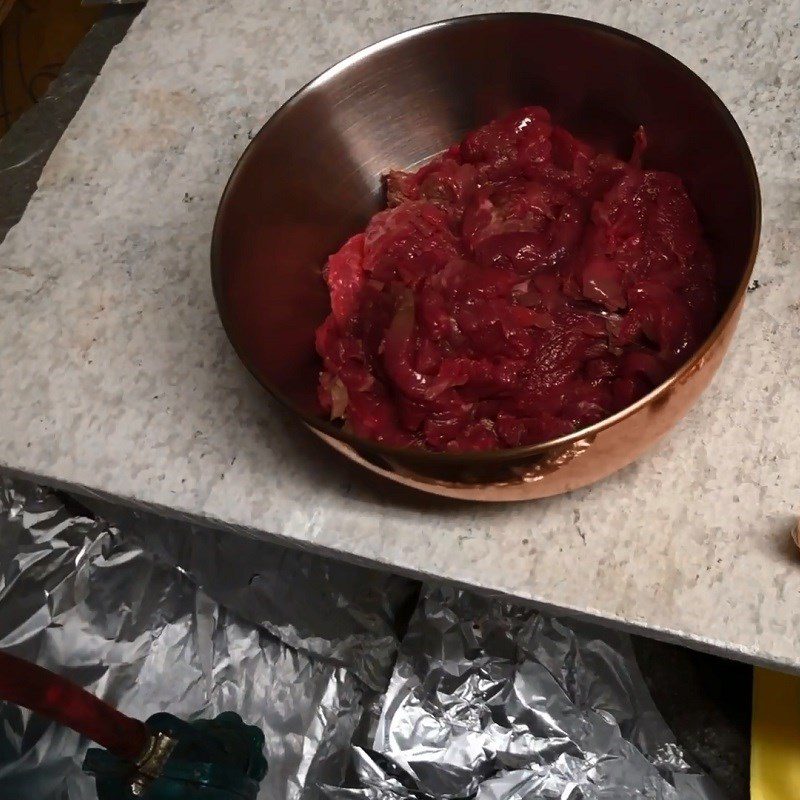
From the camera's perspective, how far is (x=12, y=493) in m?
1.41

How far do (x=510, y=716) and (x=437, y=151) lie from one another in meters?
0.91

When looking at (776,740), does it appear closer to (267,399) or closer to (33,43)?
(267,399)

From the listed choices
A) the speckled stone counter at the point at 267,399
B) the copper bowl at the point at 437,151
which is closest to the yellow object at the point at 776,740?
the speckled stone counter at the point at 267,399

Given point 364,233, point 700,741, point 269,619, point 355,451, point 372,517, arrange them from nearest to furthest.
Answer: point 355,451
point 372,517
point 364,233
point 700,741
point 269,619

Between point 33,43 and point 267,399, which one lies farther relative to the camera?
point 33,43

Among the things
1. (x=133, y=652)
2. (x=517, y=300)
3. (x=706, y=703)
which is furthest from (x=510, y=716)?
(x=517, y=300)

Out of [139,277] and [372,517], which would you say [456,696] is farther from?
[139,277]

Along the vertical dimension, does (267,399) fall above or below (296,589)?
above

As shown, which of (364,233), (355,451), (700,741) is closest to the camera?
(355,451)

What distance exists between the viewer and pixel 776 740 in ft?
3.63

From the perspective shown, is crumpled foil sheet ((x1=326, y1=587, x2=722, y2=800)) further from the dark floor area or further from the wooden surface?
the wooden surface

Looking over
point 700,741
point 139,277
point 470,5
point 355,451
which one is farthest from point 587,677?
point 470,5

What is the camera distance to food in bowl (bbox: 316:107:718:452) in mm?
889

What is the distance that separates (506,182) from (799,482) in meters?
0.51
